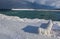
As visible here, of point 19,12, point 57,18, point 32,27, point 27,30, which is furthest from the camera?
point 19,12

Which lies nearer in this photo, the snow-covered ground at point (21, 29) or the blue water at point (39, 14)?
the snow-covered ground at point (21, 29)

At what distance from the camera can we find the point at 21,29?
432 cm

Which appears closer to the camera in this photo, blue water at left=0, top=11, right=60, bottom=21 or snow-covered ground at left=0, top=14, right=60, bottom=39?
snow-covered ground at left=0, top=14, right=60, bottom=39

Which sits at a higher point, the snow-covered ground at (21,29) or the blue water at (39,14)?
the blue water at (39,14)

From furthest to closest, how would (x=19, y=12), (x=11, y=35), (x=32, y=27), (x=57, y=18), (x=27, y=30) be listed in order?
(x=19, y=12)
(x=57, y=18)
(x=32, y=27)
(x=27, y=30)
(x=11, y=35)

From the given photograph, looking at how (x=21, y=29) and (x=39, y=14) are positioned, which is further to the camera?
(x=39, y=14)

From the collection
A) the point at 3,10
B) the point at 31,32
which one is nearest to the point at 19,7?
the point at 3,10

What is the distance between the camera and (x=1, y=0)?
6168mm

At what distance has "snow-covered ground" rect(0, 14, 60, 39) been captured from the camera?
12.4ft

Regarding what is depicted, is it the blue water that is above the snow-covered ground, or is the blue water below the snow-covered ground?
above

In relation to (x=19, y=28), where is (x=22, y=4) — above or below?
above

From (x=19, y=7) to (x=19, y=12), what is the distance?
17cm

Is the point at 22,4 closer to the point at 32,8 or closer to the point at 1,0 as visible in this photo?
the point at 32,8

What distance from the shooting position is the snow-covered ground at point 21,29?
3.79 m
